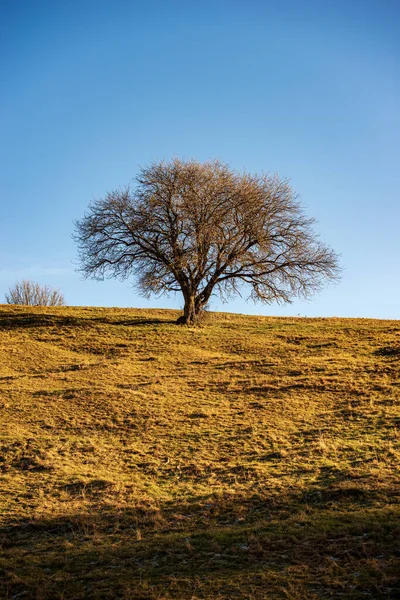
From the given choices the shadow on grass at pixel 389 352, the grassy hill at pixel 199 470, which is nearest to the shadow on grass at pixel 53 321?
the grassy hill at pixel 199 470

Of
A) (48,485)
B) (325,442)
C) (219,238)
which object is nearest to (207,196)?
(219,238)

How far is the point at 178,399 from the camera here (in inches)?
909

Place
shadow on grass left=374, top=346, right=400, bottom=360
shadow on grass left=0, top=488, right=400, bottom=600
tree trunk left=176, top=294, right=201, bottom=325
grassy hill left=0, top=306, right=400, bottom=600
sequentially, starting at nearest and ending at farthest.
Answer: shadow on grass left=0, top=488, right=400, bottom=600 → grassy hill left=0, top=306, right=400, bottom=600 → shadow on grass left=374, top=346, right=400, bottom=360 → tree trunk left=176, top=294, right=201, bottom=325

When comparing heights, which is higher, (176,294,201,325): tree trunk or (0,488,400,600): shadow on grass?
(176,294,201,325): tree trunk

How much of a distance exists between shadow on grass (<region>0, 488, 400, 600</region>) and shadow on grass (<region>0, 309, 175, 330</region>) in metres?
28.5

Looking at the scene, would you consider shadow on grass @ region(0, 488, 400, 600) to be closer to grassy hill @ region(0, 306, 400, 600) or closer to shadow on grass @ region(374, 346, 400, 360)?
grassy hill @ region(0, 306, 400, 600)

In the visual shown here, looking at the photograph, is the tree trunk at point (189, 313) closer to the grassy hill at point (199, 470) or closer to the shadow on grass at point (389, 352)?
the grassy hill at point (199, 470)

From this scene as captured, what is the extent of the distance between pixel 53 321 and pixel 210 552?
110ft

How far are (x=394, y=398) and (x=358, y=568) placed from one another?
48.2ft

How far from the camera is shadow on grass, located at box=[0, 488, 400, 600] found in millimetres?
8492

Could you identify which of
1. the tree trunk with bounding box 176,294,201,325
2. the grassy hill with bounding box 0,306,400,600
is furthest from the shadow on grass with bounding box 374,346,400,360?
the tree trunk with bounding box 176,294,201,325

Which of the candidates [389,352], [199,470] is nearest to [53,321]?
[389,352]

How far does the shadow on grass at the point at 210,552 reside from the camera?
8492 mm

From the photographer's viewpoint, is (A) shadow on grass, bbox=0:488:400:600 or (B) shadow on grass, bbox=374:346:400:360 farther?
(B) shadow on grass, bbox=374:346:400:360
